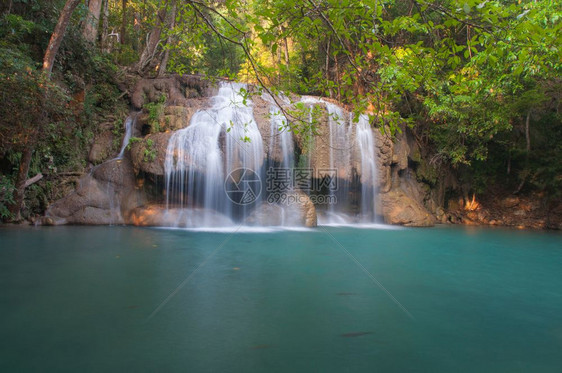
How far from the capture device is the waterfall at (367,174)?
12.9 m

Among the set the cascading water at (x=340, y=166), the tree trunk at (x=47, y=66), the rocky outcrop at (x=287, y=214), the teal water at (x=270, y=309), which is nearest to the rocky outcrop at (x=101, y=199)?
the tree trunk at (x=47, y=66)

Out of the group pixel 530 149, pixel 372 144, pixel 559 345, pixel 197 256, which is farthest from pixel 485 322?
pixel 530 149

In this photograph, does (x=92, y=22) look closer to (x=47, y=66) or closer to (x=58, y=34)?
(x=58, y=34)

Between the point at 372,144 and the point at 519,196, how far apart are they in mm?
6759

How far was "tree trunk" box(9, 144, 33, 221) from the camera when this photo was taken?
878cm

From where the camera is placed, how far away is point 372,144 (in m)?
13.1

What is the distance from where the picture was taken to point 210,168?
36.1 ft

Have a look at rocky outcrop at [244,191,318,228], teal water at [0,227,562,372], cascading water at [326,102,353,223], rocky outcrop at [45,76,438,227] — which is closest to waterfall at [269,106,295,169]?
rocky outcrop at [45,76,438,227]

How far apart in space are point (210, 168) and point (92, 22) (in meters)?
7.33

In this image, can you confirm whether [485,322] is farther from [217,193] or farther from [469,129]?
[469,129]

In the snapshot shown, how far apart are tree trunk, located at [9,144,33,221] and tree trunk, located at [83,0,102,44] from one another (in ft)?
20.1

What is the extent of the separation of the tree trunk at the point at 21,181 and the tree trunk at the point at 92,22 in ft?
20.1

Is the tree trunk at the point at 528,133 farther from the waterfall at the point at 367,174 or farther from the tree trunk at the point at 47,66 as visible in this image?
the tree trunk at the point at 47,66

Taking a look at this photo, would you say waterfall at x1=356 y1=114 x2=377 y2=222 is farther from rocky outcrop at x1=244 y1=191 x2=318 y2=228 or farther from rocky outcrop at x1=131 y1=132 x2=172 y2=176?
rocky outcrop at x1=131 y1=132 x2=172 y2=176
